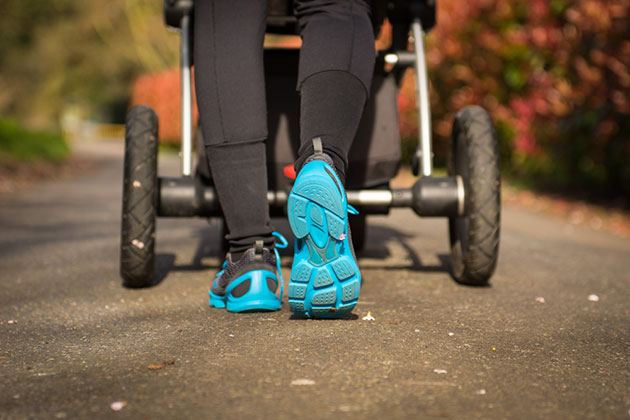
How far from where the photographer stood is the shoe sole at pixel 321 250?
1.78m

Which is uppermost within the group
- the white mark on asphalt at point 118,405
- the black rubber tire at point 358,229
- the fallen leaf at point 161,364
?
the white mark on asphalt at point 118,405

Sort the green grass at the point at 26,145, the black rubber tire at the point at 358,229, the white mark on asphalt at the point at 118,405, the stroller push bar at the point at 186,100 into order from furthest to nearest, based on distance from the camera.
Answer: the green grass at the point at 26,145 < the black rubber tire at the point at 358,229 < the stroller push bar at the point at 186,100 < the white mark on asphalt at the point at 118,405

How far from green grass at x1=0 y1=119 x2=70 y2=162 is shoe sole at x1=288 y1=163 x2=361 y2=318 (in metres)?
8.15

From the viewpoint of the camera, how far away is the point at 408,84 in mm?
9094

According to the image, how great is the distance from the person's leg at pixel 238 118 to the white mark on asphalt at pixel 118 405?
2.23 feet

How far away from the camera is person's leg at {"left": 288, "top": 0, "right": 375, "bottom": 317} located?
179cm

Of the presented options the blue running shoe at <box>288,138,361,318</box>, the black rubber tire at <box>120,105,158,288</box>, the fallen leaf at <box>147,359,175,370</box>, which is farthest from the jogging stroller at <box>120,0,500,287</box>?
the fallen leaf at <box>147,359,175,370</box>

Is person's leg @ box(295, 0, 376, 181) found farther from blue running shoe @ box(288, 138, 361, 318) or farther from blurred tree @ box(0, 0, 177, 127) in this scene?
blurred tree @ box(0, 0, 177, 127)

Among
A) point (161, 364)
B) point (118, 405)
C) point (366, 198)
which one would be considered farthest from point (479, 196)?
point (118, 405)

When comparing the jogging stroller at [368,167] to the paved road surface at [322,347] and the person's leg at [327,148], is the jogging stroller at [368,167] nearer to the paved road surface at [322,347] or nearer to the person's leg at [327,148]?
the paved road surface at [322,347]

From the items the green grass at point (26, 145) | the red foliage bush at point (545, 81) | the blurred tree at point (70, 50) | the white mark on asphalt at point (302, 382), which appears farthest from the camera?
the blurred tree at point (70, 50)

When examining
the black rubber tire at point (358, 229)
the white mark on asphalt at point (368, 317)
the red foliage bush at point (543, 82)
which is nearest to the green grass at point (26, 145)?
the red foliage bush at point (543, 82)

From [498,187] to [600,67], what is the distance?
3267 millimetres

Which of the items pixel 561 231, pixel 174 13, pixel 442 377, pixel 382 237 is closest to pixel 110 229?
pixel 382 237
